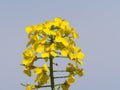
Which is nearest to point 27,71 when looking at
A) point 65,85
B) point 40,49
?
point 40,49

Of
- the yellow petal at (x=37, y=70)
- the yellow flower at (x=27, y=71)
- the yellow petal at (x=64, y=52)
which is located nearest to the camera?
the yellow petal at (x=64, y=52)

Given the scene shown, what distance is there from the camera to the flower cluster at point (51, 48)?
26.2ft

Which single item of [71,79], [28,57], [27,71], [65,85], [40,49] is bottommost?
[65,85]

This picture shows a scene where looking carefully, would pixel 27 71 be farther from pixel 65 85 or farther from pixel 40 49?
pixel 65 85

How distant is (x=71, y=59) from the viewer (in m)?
8.16

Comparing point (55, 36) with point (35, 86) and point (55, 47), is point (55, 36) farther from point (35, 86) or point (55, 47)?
point (35, 86)

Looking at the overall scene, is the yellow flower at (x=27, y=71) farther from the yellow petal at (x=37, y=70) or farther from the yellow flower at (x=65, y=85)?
the yellow flower at (x=65, y=85)

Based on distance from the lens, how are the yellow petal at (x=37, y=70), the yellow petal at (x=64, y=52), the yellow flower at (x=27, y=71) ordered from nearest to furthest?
the yellow petal at (x=64, y=52)
the yellow petal at (x=37, y=70)
the yellow flower at (x=27, y=71)

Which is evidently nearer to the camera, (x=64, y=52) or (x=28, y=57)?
(x=64, y=52)

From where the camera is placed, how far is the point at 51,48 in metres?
7.83

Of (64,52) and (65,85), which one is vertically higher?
(64,52)

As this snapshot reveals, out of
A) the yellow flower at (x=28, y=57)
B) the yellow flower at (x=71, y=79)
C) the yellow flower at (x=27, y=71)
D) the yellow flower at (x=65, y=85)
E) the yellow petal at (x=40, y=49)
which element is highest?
the yellow petal at (x=40, y=49)

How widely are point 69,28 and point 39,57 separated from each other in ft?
3.60

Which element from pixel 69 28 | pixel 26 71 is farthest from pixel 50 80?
pixel 69 28
